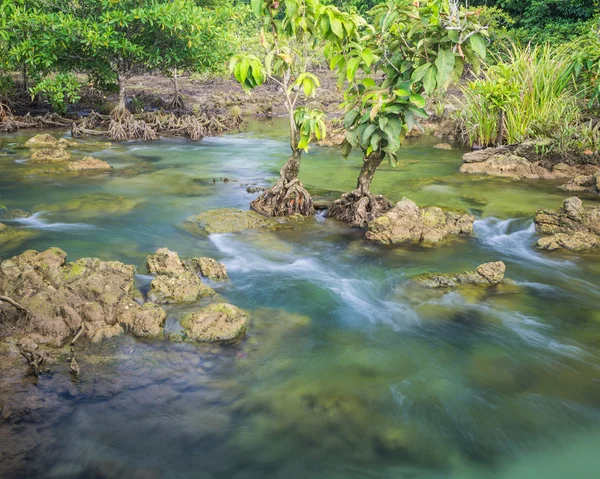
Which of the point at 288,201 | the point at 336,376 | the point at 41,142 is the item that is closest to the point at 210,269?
the point at 336,376

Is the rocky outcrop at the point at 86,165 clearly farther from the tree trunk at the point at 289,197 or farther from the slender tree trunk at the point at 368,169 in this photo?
the slender tree trunk at the point at 368,169

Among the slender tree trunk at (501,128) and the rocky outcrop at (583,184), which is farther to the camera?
the slender tree trunk at (501,128)

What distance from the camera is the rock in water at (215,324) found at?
13.9ft

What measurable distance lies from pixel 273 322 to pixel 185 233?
9.78 feet

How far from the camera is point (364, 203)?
7473 mm

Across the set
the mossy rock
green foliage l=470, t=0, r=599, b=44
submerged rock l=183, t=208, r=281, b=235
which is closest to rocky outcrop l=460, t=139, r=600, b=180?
submerged rock l=183, t=208, r=281, b=235

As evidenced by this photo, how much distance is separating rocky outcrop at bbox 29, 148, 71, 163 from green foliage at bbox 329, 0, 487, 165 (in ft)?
25.9

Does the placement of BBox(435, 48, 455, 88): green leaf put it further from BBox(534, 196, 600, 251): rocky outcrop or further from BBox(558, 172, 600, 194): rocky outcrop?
BBox(558, 172, 600, 194): rocky outcrop

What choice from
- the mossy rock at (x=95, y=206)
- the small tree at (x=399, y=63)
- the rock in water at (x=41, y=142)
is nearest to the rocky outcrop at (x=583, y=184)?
the small tree at (x=399, y=63)

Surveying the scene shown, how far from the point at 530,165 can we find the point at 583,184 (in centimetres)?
146

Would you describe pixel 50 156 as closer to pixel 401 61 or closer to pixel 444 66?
pixel 401 61

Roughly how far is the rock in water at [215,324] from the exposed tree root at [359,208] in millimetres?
3440

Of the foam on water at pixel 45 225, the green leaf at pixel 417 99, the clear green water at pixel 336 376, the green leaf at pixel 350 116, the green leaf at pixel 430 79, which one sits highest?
the green leaf at pixel 430 79

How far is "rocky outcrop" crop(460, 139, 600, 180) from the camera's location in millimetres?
10594
